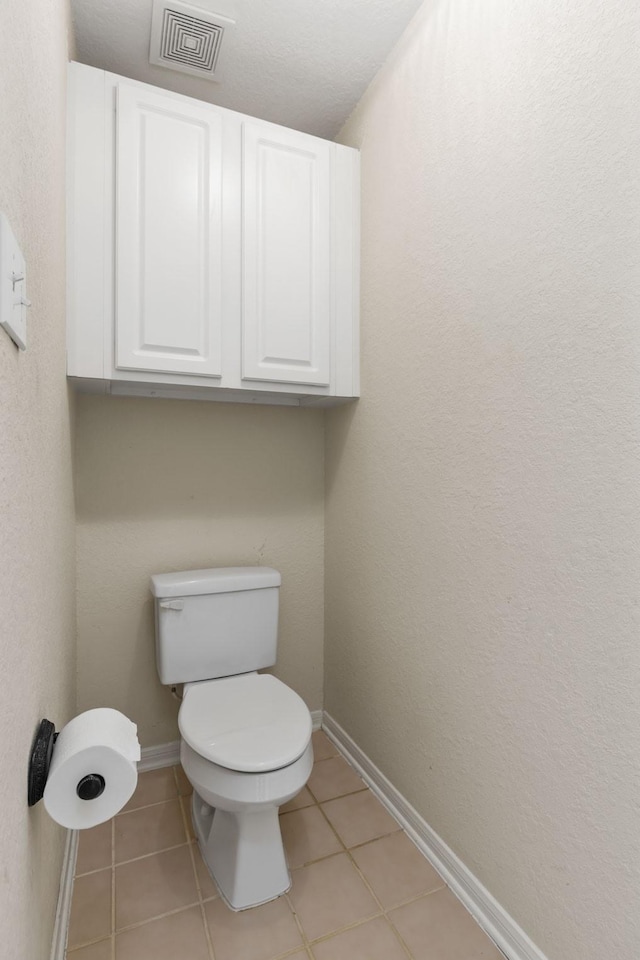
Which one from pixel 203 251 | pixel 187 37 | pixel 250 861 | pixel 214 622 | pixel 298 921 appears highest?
pixel 187 37

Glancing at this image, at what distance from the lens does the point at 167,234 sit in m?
1.43

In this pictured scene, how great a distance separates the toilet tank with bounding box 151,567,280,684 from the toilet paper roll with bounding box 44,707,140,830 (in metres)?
0.82

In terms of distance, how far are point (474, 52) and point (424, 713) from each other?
5.65 feet

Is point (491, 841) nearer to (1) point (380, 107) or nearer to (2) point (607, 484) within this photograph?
(2) point (607, 484)

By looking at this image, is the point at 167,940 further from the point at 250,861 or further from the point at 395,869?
the point at 395,869

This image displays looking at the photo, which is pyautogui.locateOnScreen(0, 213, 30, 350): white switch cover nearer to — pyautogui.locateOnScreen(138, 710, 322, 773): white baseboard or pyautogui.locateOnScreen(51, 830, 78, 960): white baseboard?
pyautogui.locateOnScreen(51, 830, 78, 960): white baseboard

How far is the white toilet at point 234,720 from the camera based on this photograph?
1.18 metres

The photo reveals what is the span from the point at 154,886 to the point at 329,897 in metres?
0.47

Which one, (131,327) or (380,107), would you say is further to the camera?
(380,107)

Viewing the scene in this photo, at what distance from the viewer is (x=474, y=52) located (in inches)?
45.3

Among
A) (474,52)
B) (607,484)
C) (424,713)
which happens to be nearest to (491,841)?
(424,713)

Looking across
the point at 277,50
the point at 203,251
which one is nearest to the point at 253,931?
the point at 203,251

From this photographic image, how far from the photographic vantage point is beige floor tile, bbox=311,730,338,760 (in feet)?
6.01

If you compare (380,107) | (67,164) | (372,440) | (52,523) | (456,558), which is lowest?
(456,558)
